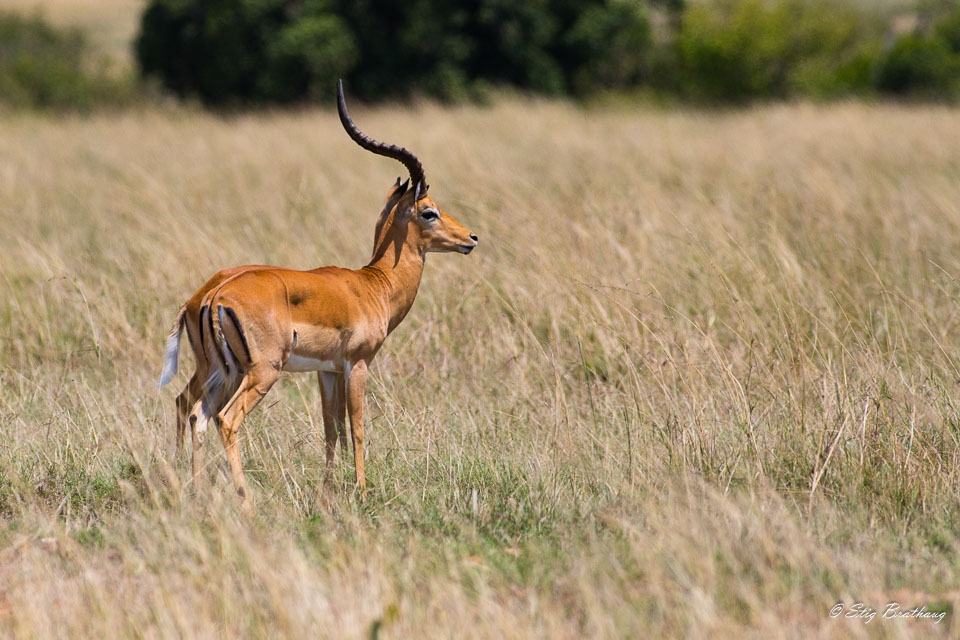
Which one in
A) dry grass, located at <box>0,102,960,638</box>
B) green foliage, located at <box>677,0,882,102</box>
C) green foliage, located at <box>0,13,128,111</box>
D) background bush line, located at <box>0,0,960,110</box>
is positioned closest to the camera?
dry grass, located at <box>0,102,960,638</box>

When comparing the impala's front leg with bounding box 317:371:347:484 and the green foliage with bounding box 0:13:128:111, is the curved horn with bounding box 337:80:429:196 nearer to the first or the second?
the impala's front leg with bounding box 317:371:347:484

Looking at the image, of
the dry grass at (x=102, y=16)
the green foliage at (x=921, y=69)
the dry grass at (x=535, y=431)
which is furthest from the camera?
the dry grass at (x=102, y=16)

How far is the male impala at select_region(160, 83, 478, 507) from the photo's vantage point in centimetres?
379

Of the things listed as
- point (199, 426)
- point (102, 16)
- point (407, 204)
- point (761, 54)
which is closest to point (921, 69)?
point (761, 54)

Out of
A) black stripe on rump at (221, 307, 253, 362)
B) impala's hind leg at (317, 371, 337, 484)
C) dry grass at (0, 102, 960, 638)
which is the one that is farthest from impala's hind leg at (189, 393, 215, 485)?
impala's hind leg at (317, 371, 337, 484)

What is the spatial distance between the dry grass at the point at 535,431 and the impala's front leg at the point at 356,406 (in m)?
0.14

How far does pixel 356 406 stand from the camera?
4.15 metres

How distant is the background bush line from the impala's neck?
14.5 meters

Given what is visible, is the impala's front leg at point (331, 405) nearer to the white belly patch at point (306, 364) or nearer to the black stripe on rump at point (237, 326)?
the white belly patch at point (306, 364)

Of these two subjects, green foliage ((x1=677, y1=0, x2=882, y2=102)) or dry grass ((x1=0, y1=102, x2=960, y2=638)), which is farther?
green foliage ((x1=677, y1=0, x2=882, y2=102))

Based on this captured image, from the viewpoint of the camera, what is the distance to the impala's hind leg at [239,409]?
12.5ft

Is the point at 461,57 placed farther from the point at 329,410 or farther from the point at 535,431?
the point at 329,410

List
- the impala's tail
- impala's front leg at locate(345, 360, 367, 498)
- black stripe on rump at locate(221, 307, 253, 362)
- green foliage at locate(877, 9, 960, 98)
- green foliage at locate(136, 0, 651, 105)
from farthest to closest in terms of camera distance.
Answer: green foliage at locate(877, 9, 960, 98) → green foliage at locate(136, 0, 651, 105) → impala's front leg at locate(345, 360, 367, 498) → the impala's tail → black stripe on rump at locate(221, 307, 253, 362)

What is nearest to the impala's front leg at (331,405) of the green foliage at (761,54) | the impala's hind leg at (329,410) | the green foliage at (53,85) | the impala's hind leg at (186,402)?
the impala's hind leg at (329,410)
